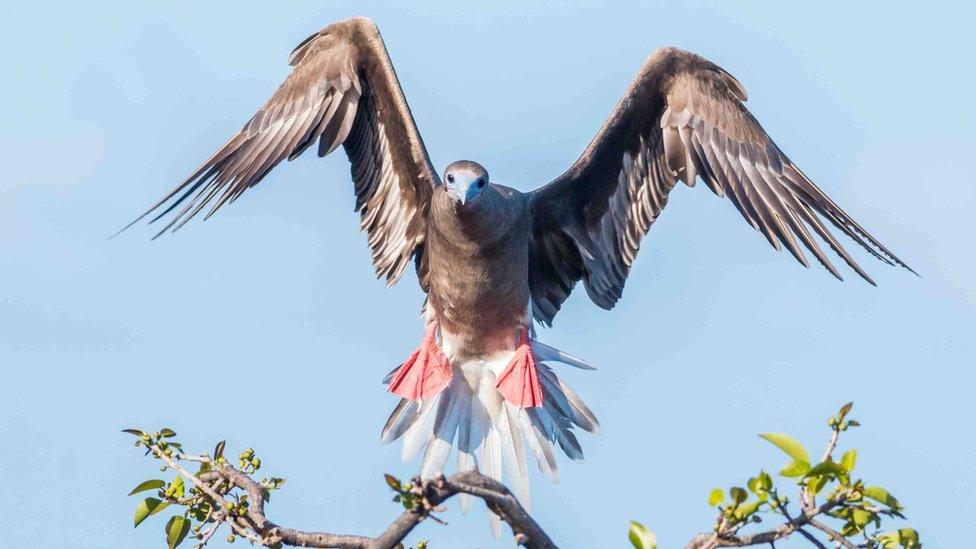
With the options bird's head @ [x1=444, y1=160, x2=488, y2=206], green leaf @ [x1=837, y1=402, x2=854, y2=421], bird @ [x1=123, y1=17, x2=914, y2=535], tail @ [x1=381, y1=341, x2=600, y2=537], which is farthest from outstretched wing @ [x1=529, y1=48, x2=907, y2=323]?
green leaf @ [x1=837, y1=402, x2=854, y2=421]

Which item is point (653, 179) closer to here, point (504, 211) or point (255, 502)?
point (504, 211)

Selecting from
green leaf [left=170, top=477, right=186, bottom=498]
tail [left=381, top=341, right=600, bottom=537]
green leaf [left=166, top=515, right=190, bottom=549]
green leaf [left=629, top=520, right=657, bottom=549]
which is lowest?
green leaf [left=629, top=520, right=657, bottom=549]

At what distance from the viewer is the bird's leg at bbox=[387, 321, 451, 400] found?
Answer: 8.78 metres

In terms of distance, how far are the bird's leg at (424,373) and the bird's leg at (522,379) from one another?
39cm

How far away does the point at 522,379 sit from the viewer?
8.92m

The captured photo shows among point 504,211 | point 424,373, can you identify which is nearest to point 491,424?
point 424,373

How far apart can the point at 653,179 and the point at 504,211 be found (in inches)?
54.8

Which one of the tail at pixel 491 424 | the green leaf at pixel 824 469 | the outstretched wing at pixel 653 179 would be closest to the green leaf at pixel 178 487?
the green leaf at pixel 824 469

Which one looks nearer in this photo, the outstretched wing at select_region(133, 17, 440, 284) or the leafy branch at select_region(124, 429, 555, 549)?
the leafy branch at select_region(124, 429, 555, 549)

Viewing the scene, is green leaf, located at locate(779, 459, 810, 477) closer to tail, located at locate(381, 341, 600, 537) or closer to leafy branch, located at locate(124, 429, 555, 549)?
leafy branch, located at locate(124, 429, 555, 549)

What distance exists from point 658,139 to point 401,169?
1805mm

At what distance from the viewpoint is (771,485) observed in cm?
470

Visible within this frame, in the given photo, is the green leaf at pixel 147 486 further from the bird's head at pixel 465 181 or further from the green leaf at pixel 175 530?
the bird's head at pixel 465 181

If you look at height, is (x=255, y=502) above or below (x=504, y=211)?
below
